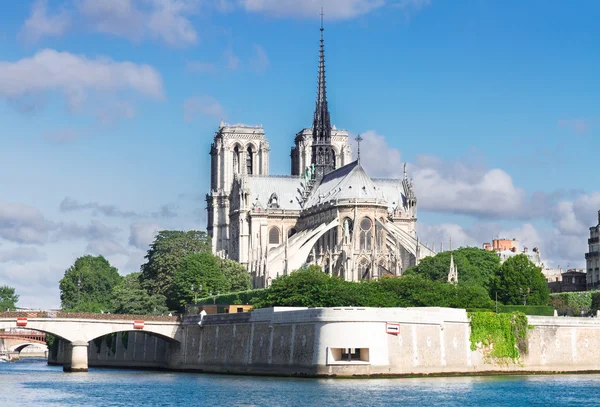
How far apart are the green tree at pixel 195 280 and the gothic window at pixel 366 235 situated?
628 inches

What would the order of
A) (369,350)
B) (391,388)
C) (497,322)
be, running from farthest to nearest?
(497,322) → (369,350) → (391,388)

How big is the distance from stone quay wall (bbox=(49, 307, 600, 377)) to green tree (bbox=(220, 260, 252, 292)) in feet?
105

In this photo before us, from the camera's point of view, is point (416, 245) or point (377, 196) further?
point (377, 196)

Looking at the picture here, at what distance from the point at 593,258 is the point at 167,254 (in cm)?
4490

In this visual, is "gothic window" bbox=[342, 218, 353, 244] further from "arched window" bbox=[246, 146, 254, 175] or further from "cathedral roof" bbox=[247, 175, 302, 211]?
"arched window" bbox=[246, 146, 254, 175]

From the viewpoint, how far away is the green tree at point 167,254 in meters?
133

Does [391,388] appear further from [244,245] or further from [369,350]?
[244,245]

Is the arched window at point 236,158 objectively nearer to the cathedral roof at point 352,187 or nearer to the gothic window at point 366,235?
the cathedral roof at point 352,187

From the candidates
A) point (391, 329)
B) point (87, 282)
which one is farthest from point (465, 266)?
point (87, 282)

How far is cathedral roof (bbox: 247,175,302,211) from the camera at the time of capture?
514 ft

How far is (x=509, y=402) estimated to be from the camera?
6806 cm

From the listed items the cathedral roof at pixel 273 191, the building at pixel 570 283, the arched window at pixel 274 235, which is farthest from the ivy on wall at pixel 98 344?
the building at pixel 570 283

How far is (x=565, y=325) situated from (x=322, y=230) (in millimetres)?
51348

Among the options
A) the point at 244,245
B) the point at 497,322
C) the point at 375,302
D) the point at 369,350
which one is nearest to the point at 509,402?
the point at 369,350
